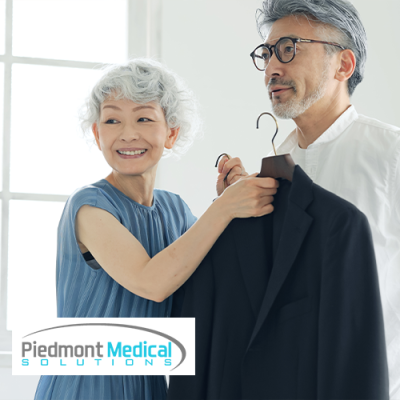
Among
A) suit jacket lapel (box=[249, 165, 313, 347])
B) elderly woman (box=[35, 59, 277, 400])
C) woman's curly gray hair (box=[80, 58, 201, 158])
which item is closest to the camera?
suit jacket lapel (box=[249, 165, 313, 347])

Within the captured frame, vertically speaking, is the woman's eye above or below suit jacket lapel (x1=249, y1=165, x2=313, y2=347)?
above

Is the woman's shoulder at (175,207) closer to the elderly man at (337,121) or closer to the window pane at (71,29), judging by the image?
the elderly man at (337,121)

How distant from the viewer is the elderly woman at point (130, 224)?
1.07m

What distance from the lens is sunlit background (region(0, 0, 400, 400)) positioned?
2311 mm

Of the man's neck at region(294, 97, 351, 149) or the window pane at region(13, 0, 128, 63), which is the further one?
the window pane at region(13, 0, 128, 63)

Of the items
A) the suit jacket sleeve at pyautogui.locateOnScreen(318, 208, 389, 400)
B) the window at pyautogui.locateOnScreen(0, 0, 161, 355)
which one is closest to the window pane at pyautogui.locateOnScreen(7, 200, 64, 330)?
the window at pyautogui.locateOnScreen(0, 0, 161, 355)

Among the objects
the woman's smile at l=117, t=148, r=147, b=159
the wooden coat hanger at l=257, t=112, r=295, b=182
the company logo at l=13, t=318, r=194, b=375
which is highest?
the woman's smile at l=117, t=148, r=147, b=159

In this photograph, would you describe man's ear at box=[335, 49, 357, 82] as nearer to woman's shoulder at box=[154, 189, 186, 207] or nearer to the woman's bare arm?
the woman's bare arm

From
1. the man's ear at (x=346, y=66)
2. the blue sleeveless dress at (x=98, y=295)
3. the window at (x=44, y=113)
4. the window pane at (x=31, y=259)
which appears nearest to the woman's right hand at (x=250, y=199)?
the blue sleeveless dress at (x=98, y=295)

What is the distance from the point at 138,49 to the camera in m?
2.38

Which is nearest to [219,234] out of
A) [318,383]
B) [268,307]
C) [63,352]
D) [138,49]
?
[268,307]

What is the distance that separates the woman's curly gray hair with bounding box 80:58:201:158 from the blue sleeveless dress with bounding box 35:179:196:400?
0.82ft

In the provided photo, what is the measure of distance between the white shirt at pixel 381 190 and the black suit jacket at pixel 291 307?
0.35m

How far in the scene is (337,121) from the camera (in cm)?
136
